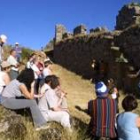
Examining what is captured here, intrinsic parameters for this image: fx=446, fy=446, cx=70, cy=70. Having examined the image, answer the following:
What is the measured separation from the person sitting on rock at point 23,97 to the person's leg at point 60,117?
0.99 ft

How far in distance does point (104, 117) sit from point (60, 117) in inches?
36.9

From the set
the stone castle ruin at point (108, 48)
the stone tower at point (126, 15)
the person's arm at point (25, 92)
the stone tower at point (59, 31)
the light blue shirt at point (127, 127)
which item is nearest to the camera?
the light blue shirt at point (127, 127)

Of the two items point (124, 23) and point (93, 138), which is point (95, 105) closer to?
point (93, 138)

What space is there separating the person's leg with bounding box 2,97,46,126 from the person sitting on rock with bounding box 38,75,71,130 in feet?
1.04

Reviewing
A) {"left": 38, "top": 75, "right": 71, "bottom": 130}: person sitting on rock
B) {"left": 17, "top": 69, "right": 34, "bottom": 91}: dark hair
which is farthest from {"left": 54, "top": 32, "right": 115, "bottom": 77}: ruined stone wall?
{"left": 17, "top": 69, "right": 34, "bottom": 91}: dark hair

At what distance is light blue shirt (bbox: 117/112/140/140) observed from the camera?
838 centimetres

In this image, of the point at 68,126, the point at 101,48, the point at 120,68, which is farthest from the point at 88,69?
the point at 68,126

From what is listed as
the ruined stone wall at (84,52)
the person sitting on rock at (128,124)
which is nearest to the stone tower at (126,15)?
the ruined stone wall at (84,52)

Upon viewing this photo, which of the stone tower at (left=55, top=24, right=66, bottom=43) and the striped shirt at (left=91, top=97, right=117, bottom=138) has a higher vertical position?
the stone tower at (left=55, top=24, right=66, bottom=43)

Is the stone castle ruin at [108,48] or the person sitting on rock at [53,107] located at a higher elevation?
the stone castle ruin at [108,48]

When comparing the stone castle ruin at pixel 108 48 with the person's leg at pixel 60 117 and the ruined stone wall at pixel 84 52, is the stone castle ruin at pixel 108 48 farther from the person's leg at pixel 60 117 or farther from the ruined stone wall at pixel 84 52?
the person's leg at pixel 60 117

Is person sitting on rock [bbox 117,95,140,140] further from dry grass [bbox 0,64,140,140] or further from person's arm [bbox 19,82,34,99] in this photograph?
person's arm [bbox 19,82,34,99]

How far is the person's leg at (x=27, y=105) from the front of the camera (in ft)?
29.7

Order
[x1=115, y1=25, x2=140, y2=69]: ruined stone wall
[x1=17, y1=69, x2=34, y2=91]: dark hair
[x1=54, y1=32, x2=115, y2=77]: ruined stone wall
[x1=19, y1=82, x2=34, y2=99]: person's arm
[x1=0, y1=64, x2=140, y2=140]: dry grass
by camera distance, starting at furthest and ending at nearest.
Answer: [x1=54, y1=32, x2=115, y2=77]: ruined stone wall < [x1=115, y1=25, x2=140, y2=69]: ruined stone wall < [x1=17, y1=69, x2=34, y2=91]: dark hair < [x1=19, y1=82, x2=34, y2=99]: person's arm < [x1=0, y1=64, x2=140, y2=140]: dry grass
